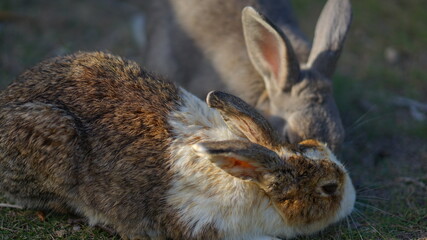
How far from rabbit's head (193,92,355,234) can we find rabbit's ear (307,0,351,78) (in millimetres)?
1489

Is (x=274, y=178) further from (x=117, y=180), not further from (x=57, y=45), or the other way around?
(x=57, y=45)

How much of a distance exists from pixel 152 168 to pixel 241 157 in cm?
63

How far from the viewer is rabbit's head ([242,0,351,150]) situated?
15.6 ft

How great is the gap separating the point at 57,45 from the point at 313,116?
3.42m

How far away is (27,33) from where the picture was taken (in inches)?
273

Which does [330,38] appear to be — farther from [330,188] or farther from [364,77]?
[330,188]

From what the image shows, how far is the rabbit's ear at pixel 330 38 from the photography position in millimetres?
5176

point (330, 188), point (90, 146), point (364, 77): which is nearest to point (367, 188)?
point (330, 188)

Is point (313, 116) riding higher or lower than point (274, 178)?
lower

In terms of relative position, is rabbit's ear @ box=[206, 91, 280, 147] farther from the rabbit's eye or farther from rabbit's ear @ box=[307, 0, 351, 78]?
rabbit's ear @ box=[307, 0, 351, 78]

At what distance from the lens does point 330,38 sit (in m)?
5.21

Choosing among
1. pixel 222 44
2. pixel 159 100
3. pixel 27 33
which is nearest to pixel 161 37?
pixel 222 44

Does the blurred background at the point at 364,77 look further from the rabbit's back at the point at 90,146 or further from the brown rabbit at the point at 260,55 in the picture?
the brown rabbit at the point at 260,55

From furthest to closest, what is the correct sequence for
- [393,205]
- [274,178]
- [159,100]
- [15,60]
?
[15,60] → [393,205] → [159,100] → [274,178]
